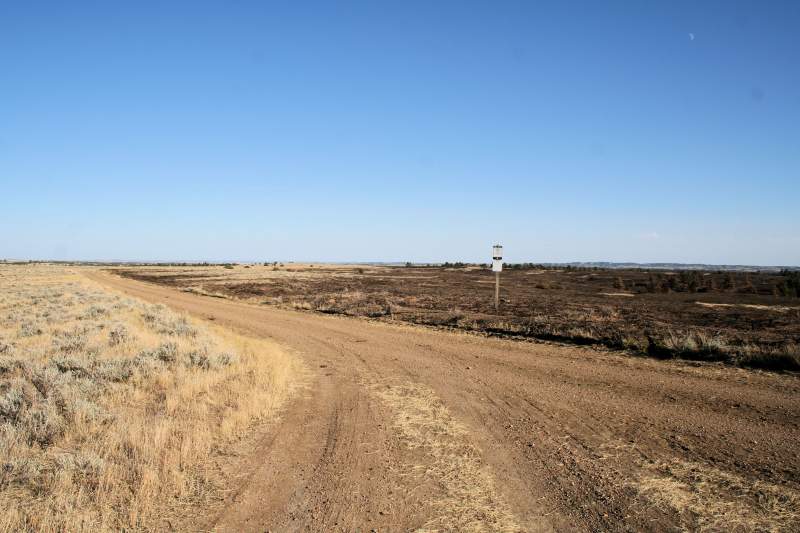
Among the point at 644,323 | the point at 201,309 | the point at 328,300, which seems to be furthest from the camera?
the point at 328,300

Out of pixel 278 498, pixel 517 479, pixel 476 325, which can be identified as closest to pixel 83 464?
pixel 278 498

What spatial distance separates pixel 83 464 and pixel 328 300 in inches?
1093

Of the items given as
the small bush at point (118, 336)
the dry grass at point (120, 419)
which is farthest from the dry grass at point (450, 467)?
the small bush at point (118, 336)

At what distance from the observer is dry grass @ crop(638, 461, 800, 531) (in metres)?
4.61

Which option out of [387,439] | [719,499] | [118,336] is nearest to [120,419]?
[387,439]

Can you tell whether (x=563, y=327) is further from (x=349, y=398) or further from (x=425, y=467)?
(x=425, y=467)

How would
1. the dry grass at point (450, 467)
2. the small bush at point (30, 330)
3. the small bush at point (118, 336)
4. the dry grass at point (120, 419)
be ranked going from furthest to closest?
the small bush at point (30, 330), the small bush at point (118, 336), the dry grass at point (120, 419), the dry grass at point (450, 467)

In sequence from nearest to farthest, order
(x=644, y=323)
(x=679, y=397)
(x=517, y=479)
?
(x=517, y=479) → (x=679, y=397) → (x=644, y=323)

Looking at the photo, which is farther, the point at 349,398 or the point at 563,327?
the point at 563,327

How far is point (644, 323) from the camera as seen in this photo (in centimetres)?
2239

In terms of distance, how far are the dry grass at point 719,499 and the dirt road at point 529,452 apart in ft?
0.06

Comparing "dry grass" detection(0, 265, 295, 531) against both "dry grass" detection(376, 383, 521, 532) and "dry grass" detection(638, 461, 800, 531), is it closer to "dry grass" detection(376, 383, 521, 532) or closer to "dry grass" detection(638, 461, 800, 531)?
"dry grass" detection(376, 383, 521, 532)

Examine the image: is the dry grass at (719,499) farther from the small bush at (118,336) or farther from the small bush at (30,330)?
the small bush at (30,330)

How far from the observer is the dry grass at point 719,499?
4.61 m
